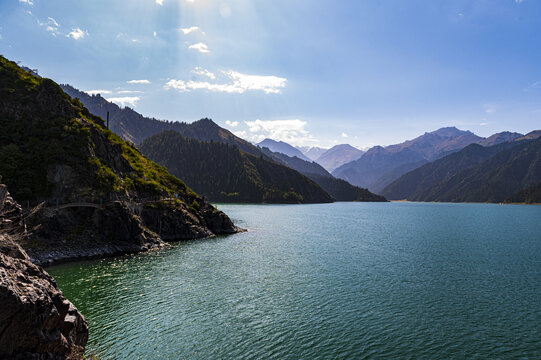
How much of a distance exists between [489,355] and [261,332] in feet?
71.3

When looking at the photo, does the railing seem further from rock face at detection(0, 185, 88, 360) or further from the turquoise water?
rock face at detection(0, 185, 88, 360)

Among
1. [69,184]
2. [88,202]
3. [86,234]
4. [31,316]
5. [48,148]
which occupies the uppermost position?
[48,148]

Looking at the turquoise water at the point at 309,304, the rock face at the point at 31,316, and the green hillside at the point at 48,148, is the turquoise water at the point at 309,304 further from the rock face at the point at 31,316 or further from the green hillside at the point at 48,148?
the green hillside at the point at 48,148

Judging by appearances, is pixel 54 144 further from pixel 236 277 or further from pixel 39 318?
pixel 39 318

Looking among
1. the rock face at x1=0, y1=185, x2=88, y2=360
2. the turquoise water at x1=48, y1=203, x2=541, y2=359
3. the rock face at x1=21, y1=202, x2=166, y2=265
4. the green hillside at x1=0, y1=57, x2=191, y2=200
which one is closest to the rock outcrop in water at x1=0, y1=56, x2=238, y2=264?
the green hillside at x1=0, y1=57, x2=191, y2=200

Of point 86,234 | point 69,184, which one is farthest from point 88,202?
point 86,234

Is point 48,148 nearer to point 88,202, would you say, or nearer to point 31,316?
point 88,202

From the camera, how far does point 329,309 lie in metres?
36.7

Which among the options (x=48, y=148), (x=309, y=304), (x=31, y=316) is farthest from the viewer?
(x=48, y=148)

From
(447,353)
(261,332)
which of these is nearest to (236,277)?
(261,332)

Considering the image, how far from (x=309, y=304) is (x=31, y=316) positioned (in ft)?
98.0

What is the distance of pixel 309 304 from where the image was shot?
38.3 metres

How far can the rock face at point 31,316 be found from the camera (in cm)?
1762

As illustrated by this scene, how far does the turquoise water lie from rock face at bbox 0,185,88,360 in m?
5.04
